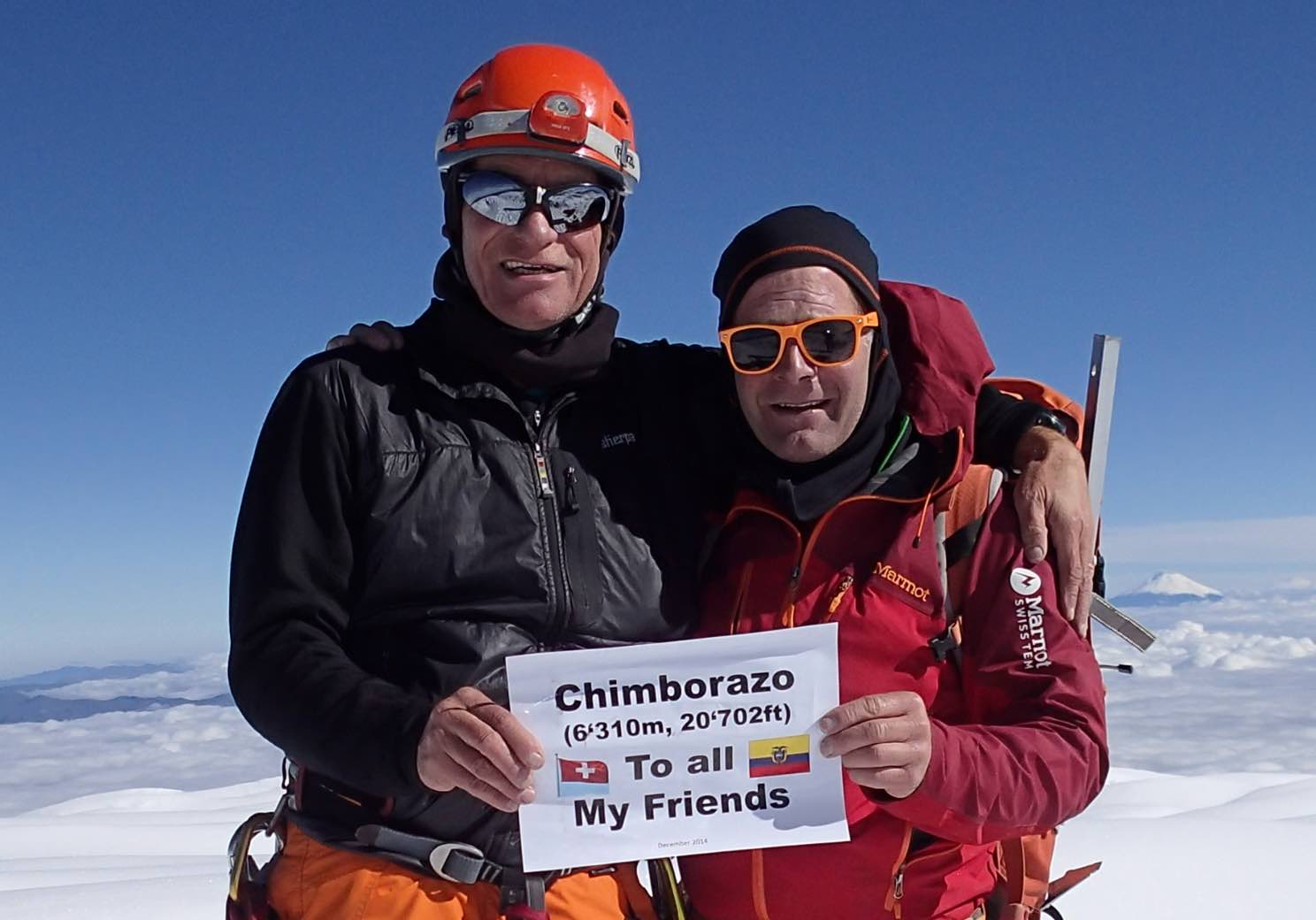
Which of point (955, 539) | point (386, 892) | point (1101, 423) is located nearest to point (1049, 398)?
point (1101, 423)

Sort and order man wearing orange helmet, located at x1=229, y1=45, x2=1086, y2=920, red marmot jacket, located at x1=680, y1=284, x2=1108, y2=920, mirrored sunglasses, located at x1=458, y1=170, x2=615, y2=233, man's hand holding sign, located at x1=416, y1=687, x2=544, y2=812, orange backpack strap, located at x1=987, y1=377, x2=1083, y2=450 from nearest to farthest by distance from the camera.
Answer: man's hand holding sign, located at x1=416, y1=687, x2=544, y2=812 < man wearing orange helmet, located at x1=229, y1=45, x2=1086, y2=920 < red marmot jacket, located at x1=680, y1=284, x2=1108, y2=920 < mirrored sunglasses, located at x1=458, y1=170, x2=615, y2=233 < orange backpack strap, located at x1=987, y1=377, x2=1083, y2=450

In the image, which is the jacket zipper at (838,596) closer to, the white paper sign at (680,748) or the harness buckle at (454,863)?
the white paper sign at (680,748)

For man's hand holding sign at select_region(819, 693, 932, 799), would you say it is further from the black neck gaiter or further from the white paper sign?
the black neck gaiter

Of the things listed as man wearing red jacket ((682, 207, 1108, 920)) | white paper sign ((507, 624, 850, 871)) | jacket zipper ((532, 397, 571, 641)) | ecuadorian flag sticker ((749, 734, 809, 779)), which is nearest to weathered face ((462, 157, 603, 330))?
jacket zipper ((532, 397, 571, 641))

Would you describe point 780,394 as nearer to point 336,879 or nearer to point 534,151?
point 534,151

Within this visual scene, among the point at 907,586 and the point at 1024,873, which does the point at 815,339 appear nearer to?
the point at 907,586
